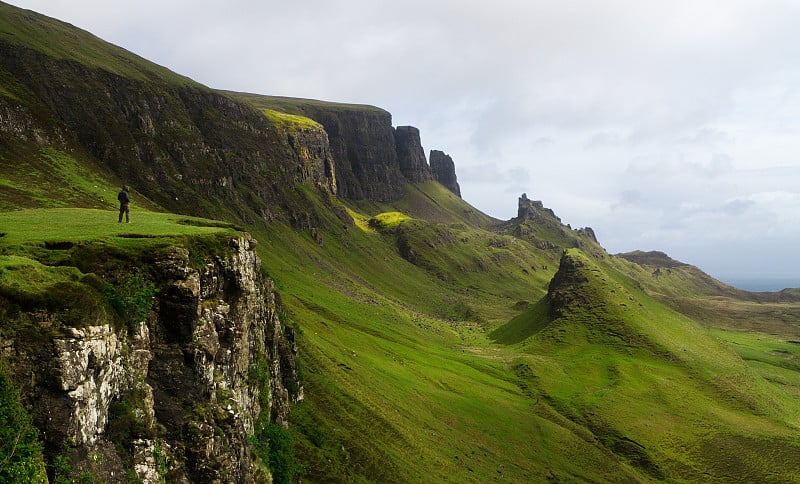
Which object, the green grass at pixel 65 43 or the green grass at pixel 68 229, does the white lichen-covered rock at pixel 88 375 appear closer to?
the green grass at pixel 68 229

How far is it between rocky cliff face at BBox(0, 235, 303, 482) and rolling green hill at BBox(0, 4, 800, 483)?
232 centimetres

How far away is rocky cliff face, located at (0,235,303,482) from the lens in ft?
59.5

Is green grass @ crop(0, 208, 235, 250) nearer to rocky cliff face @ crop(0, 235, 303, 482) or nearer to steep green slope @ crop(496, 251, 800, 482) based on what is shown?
rocky cliff face @ crop(0, 235, 303, 482)

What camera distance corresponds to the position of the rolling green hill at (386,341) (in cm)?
5122

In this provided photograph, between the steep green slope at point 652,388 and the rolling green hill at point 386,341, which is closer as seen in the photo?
the rolling green hill at point 386,341

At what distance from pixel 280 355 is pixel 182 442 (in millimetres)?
24984

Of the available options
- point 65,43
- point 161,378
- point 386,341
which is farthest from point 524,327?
point 65,43

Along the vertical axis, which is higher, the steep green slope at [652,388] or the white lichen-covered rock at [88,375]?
the white lichen-covered rock at [88,375]

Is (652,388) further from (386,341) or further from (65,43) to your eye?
(65,43)

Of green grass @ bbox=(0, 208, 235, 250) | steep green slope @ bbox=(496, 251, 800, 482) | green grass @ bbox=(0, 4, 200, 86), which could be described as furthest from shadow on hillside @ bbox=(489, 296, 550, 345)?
green grass @ bbox=(0, 4, 200, 86)

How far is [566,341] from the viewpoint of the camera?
13938 centimetres

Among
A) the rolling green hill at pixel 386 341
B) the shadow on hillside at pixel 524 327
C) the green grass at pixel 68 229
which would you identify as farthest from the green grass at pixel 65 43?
the shadow on hillside at pixel 524 327

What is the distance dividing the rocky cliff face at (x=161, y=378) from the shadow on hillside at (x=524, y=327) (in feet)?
426

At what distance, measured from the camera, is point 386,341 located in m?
107
